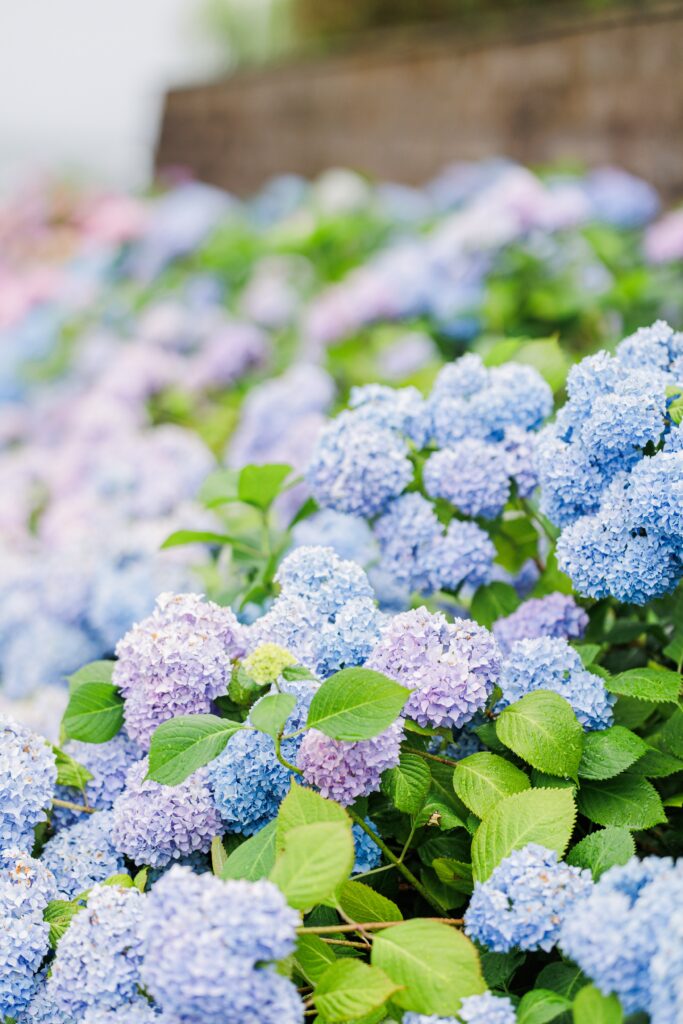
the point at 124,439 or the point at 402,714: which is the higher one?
the point at 402,714

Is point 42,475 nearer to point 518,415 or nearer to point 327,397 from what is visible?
point 327,397

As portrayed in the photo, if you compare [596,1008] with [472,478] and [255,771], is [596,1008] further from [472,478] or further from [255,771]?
[472,478]

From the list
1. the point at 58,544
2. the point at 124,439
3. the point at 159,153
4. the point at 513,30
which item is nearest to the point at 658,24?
the point at 513,30

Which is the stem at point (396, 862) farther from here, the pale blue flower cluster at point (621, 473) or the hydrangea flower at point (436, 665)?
the pale blue flower cluster at point (621, 473)

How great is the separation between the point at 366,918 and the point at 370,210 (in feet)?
9.13

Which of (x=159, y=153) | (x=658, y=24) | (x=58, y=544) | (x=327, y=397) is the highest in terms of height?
(x=658, y=24)

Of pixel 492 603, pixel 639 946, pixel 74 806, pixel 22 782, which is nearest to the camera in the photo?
pixel 639 946

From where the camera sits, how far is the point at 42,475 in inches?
97.0

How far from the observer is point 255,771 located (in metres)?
0.96

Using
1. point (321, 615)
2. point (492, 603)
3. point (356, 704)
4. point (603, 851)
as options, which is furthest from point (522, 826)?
point (492, 603)

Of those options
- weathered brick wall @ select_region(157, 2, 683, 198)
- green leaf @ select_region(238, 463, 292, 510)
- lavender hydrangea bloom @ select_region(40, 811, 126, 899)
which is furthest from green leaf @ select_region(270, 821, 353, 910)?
weathered brick wall @ select_region(157, 2, 683, 198)

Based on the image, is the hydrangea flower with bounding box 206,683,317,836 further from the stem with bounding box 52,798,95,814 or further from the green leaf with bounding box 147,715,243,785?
the stem with bounding box 52,798,95,814

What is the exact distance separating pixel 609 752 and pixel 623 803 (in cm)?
5

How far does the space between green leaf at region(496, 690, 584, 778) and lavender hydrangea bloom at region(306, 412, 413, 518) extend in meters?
0.34
